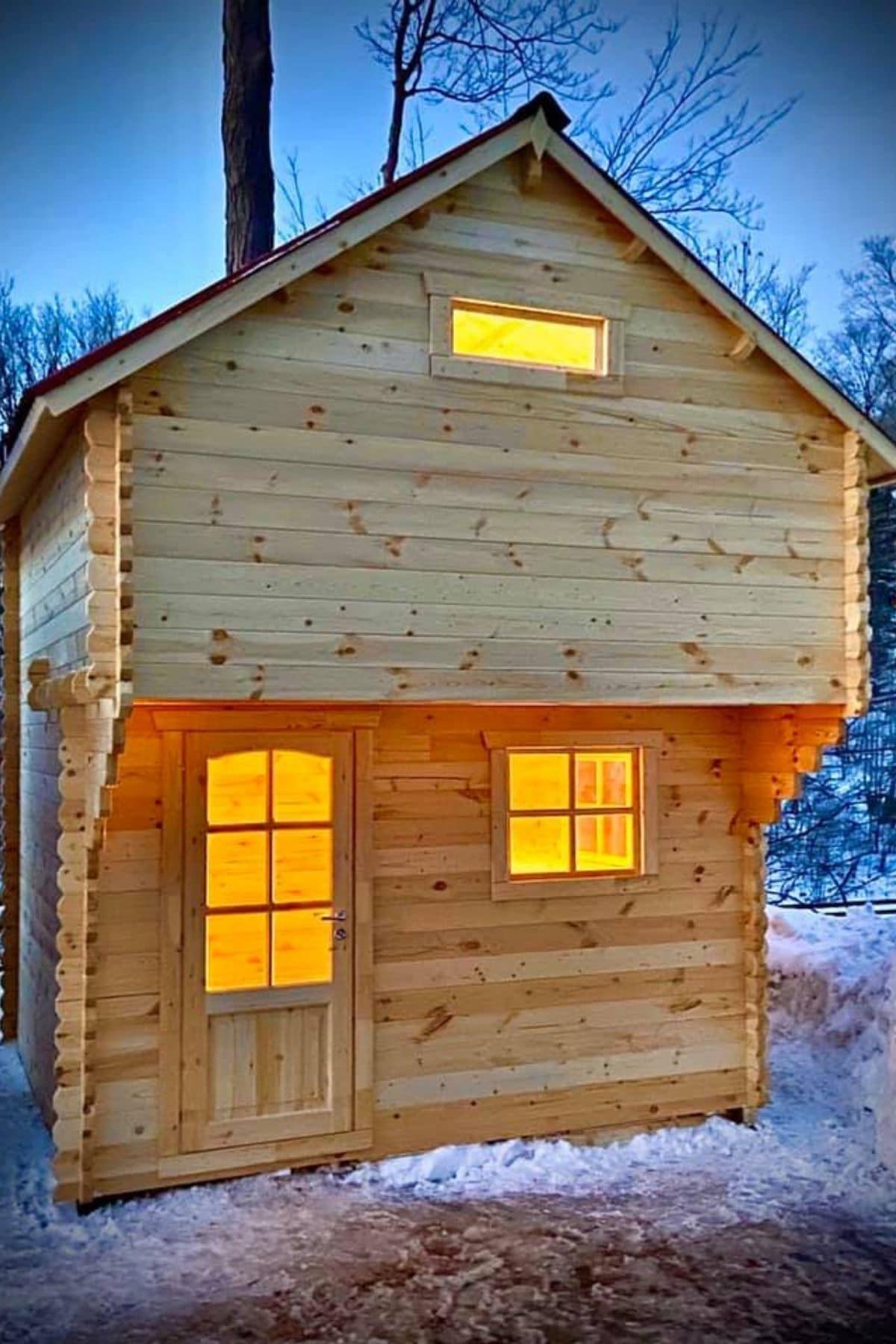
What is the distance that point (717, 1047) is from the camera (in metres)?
6.77

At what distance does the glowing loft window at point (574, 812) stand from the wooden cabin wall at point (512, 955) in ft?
0.56

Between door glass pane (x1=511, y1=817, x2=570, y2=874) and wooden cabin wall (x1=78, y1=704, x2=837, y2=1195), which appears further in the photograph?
door glass pane (x1=511, y1=817, x2=570, y2=874)

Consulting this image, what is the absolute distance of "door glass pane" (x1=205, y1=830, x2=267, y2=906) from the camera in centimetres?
584

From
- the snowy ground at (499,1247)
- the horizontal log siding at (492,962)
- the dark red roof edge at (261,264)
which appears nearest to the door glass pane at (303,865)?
the horizontal log siding at (492,962)

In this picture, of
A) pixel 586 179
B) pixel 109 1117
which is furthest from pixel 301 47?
pixel 109 1117

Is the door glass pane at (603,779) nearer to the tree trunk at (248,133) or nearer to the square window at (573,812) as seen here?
the square window at (573,812)

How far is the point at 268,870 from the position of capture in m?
5.92

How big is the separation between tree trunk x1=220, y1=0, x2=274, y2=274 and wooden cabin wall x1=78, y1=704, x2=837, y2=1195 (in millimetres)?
5763

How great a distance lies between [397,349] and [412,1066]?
140 inches

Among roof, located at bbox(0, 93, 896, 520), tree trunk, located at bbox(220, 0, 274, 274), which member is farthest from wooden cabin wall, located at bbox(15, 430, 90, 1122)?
tree trunk, located at bbox(220, 0, 274, 274)

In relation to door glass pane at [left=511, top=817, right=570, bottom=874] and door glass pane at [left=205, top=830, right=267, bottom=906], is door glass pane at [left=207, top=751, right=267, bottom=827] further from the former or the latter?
door glass pane at [left=511, top=817, right=570, bottom=874]

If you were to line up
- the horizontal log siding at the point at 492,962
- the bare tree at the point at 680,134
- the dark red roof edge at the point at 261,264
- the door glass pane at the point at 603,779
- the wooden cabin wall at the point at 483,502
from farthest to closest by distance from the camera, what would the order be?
the bare tree at the point at 680,134, the door glass pane at the point at 603,779, the horizontal log siding at the point at 492,962, the wooden cabin wall at the point at 483,502, the dark red roof edge at the point at 261,264

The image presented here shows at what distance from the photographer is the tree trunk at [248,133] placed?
1012 centimetres

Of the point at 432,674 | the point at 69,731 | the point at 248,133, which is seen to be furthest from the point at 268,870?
the point at 248,133
